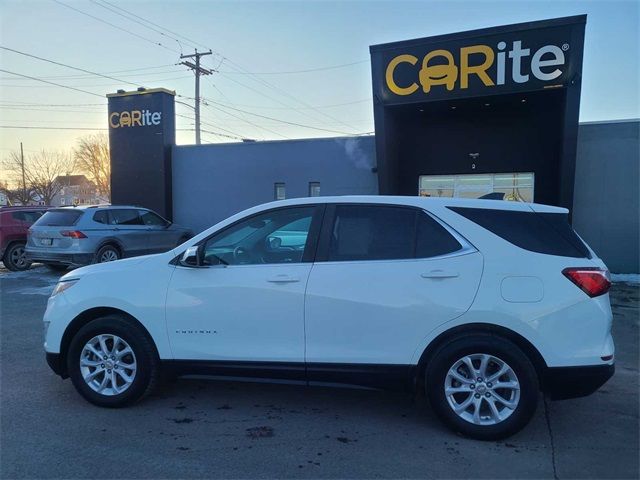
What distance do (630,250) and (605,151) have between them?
2.48 meters

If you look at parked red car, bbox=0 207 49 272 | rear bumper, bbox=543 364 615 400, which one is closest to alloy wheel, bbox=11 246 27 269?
parked red car, bbox=0 207 49 272

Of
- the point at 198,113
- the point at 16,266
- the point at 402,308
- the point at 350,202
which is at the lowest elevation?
the point at 16,266

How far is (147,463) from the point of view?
3.41m

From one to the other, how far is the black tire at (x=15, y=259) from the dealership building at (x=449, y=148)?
5.61 metres

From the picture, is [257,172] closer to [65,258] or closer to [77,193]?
[65,258]

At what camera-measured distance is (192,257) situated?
4164 millimetres

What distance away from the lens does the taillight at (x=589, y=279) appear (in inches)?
143

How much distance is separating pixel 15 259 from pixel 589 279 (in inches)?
523

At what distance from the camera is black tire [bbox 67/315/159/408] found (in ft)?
13.8

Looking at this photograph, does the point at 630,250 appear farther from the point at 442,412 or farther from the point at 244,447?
the point at 244,447

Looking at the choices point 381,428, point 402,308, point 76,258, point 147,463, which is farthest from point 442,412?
point 76,258

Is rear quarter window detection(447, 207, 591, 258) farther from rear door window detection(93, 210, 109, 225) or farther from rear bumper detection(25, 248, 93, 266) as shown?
rear door window detection(93, 210, 109, 225)

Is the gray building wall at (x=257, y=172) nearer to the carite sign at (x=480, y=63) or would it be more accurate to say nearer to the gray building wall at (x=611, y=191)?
the carite sign at (x=480, y=63)

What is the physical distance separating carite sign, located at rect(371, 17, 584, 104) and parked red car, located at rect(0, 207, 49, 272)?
940 centimetres
